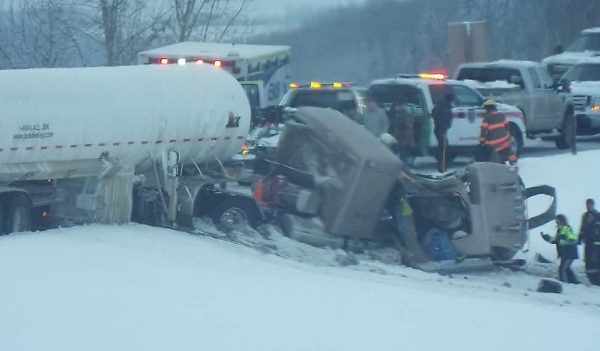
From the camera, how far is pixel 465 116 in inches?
832

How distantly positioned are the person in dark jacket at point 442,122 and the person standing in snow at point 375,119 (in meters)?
1.80

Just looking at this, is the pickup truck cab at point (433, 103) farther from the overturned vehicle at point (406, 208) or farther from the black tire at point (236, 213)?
the overturned vehicle at point (406, 208)

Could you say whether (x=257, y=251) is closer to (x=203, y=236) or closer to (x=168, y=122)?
(x=203, y=236)

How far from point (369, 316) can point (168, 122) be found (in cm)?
620

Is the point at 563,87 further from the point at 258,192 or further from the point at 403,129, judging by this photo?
the point at 258,192

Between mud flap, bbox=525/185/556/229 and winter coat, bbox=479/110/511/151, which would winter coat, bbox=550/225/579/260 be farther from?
winter coat, bbox=479/110/511/151

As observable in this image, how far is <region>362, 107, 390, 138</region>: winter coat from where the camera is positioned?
59.5 feet

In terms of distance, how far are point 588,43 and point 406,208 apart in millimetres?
25233

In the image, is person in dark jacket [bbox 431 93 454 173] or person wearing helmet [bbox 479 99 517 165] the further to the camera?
person in dark jacket [bbox 431 93 454 173]

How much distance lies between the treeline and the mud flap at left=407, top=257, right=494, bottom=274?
2150cm

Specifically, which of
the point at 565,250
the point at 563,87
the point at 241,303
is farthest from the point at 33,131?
the point at 563,87

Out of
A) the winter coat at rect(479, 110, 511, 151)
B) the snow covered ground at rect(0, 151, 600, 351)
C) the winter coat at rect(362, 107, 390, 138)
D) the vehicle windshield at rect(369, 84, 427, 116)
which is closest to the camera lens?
the snow covered ground at rect(0, 151, 600, 351)

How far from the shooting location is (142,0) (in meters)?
32.4

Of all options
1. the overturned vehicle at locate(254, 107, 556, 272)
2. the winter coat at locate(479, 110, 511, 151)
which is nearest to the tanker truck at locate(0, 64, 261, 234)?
the overturned vehicle at locate(254, 107, 556, 272)
